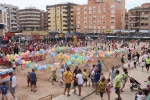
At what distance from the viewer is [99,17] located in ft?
259

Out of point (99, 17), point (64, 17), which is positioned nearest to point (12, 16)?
point (64, 17)

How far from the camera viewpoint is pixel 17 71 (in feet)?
66.6

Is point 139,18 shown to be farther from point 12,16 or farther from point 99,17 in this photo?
point 12,16

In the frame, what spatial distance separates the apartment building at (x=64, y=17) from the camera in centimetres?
8612

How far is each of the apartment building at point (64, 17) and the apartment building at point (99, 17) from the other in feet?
13.5

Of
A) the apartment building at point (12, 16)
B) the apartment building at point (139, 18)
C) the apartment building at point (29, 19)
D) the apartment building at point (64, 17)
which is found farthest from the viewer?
the apartment building at point (29, 19)

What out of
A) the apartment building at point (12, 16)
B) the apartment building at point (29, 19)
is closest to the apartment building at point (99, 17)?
the apartment building at point (29, 19)

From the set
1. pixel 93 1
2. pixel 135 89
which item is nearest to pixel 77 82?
pixel 135 89

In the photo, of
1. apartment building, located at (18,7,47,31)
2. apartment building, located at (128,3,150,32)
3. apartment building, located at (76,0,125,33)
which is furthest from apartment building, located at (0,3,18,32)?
apartment building, located at (128,3,150,32)

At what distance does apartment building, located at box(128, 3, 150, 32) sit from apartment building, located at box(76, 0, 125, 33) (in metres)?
4.79

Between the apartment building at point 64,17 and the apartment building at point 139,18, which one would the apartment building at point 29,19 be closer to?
the apartment building at point 64,17

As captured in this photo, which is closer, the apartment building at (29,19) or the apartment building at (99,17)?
the apartment building at (99,17)

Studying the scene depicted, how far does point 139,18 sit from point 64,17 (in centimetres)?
3033

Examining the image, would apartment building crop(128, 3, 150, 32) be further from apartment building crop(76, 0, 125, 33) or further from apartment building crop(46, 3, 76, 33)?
apartment building crop(46, 3, 76, 33)
